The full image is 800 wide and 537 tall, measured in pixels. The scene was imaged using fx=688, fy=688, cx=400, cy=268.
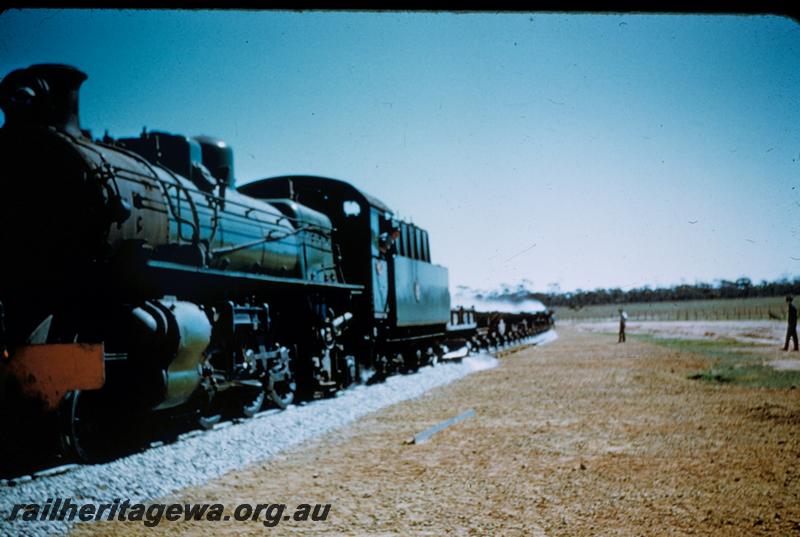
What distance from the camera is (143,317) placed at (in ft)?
22.5

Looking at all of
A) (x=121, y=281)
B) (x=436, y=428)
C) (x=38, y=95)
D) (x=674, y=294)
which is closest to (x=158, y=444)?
(x=121, y=281)

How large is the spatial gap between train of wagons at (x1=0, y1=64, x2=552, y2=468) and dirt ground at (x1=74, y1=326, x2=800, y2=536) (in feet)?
4.73

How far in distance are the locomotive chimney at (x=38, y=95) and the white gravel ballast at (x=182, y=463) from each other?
3.34m

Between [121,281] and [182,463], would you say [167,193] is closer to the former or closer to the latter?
[121,281]

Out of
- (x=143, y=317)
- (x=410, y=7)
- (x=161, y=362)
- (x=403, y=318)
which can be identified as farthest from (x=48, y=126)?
(x=403, y=318)

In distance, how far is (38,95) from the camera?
6.71 metres

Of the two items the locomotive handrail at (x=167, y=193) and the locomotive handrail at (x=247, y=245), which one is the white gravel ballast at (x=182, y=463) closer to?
the locomotive handrail at (x=247, y=245)

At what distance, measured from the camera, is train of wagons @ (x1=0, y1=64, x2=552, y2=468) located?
6336mm

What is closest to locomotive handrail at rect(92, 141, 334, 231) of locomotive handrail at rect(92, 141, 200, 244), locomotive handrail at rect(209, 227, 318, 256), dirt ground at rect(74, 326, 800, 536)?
locomotive handrail at rect(92, 141, 200, 244)

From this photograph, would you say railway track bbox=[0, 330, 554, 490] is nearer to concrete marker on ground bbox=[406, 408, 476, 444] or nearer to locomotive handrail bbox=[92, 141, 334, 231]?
concrete marker on ground bbox=[406, 408, 476, 444]

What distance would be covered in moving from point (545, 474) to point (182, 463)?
3.44 m

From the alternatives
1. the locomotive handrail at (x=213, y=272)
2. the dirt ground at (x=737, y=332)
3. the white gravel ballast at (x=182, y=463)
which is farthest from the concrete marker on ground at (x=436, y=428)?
the dirt ground at (x=737, y=332)

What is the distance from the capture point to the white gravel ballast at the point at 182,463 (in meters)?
5.49

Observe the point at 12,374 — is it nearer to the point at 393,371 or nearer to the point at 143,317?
the point at 143,317
